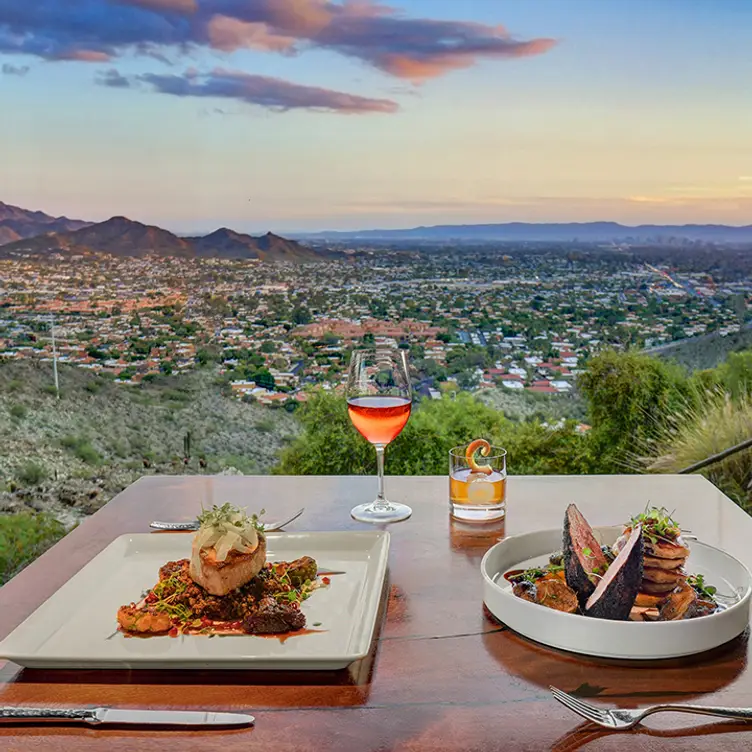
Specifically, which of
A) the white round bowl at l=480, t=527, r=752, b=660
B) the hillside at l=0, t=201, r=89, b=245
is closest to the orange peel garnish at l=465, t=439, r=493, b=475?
the white round bowl at l=480, t=527, r=752, b=660

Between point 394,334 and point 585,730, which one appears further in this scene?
point 394,334

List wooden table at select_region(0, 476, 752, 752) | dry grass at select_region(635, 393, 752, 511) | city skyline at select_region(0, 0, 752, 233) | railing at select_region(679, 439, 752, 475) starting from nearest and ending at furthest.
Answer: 1. wooden table at select_region(0, 476, 752, 752)
2. railing at select_region(679, 439, 752, 475)
3. dry grass at select_region(635, 393, 752, 511)
4. city skyline at select_region(0, 0, 752, 233)

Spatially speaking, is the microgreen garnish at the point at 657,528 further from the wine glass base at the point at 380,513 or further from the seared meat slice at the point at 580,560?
the wine glass base at the point at 380,513

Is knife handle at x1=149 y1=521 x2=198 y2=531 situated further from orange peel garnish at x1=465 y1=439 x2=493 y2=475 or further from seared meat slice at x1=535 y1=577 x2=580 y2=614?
seared meat slice at x1=535 y1=577 x2=580 y2=614

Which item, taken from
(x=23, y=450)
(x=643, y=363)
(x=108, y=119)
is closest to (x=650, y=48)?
(x=643, y=363)

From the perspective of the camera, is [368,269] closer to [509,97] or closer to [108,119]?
[509,97]

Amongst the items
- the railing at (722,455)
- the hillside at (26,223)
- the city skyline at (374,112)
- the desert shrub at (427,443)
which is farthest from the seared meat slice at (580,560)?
the hillside at (26,223)
